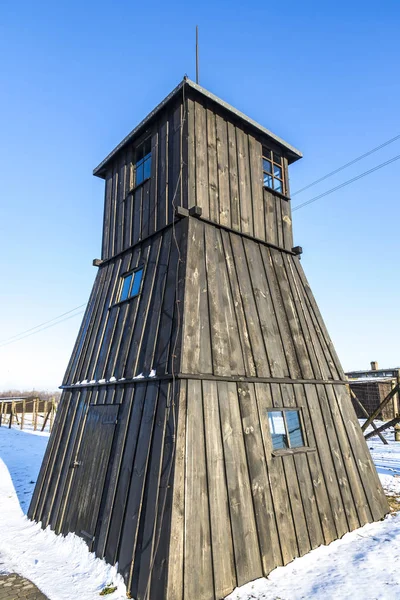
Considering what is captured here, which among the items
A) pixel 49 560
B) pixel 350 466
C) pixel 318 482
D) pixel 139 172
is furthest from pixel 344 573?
pixel 139 172

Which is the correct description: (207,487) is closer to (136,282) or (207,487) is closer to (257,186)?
(136,282)

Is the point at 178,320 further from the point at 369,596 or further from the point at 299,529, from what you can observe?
the point at 369,596

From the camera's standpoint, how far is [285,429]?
6551 millimetres

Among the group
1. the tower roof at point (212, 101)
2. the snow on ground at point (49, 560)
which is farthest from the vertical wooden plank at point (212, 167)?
the snow on ground at point (49, 560)

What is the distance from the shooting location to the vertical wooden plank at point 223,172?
7.76 m

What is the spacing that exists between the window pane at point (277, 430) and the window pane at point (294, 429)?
14 centimetres

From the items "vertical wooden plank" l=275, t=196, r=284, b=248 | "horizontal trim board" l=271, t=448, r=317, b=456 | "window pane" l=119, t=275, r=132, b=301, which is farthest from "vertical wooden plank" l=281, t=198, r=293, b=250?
"horizontal trim board" l=271, t=448, r=317, b=456

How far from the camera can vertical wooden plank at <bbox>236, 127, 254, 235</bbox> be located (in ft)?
26.9

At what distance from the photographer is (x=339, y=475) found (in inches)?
272

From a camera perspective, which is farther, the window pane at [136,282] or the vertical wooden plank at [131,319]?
the window pane at [136,282]

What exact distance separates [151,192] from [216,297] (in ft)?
10.5

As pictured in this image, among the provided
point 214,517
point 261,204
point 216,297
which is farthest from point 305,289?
point 214,517

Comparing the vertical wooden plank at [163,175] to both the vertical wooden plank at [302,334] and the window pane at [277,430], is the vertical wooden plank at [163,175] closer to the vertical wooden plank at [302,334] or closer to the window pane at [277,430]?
the vertical wooden plank at [302,334]

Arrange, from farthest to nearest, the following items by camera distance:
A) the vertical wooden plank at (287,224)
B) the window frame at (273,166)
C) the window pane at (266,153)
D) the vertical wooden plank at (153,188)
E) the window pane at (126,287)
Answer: the window pane at (266,153) → the window frame at (273,166) → the vertical wooden plank at (287,224) → the window pane at (126,287) → the vertical wooden plank at (153,188)
